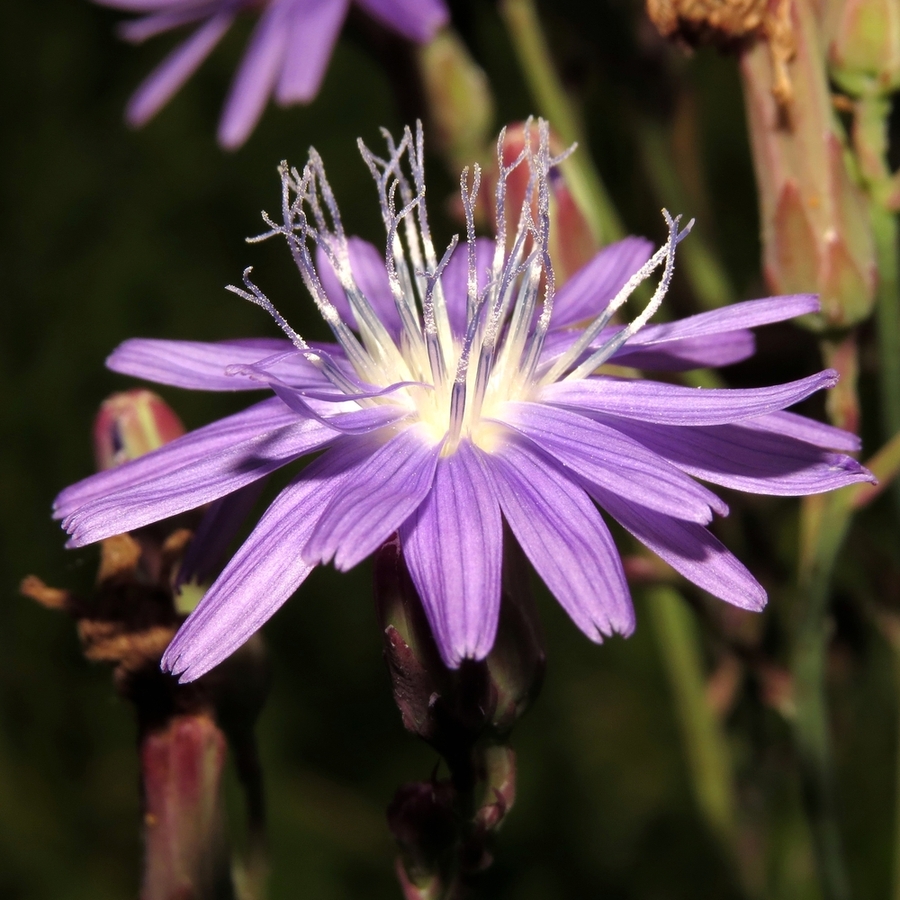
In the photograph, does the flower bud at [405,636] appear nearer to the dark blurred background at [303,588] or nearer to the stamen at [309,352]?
the stamen at [309,352]

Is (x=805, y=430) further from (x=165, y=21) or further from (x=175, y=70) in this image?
(x=165, y=21)

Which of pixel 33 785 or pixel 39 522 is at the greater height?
pixel 39 522

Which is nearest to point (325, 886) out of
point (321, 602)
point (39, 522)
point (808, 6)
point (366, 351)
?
point (321, 602)

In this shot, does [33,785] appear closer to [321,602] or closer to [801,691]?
[321,602]

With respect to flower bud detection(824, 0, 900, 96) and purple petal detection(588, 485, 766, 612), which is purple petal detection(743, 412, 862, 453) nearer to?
purple petal detection(588, 485, 766, 612)

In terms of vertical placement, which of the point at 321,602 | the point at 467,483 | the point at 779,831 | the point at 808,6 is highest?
the point at 808,6

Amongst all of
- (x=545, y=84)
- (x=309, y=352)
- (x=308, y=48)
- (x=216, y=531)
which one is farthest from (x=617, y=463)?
(x=308, y=48)

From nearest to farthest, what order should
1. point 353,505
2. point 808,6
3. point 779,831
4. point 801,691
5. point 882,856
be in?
point 353,505 → point 808,6 → point 801,691 → point 779,831 → point 882,856
